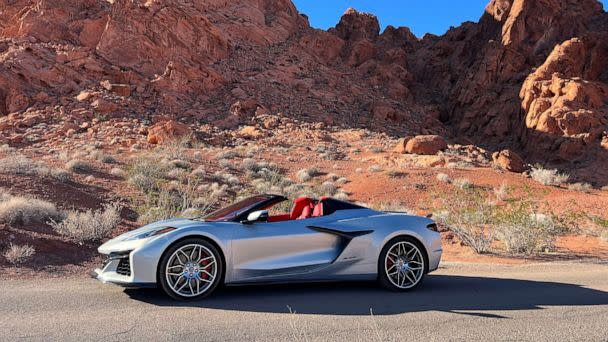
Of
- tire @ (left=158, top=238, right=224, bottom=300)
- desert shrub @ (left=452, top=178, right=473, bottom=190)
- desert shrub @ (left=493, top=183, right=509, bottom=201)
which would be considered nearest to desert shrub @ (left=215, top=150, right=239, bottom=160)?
desert shrub @ (left=452, top=178, right=473, bottom=190)

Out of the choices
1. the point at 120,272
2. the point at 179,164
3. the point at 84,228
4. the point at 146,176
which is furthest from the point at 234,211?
the point at 179,164

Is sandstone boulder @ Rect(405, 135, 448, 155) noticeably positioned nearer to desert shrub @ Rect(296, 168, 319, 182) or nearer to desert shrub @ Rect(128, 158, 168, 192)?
desert shrub @ Rect(296, 168, 319, 182)

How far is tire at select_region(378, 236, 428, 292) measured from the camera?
655cm

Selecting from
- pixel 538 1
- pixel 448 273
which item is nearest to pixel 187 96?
pixel 538 1

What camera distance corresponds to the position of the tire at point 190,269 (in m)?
5.70

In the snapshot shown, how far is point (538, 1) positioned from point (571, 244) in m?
→ 44.1

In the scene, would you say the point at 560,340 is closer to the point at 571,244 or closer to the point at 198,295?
the point at 198,295

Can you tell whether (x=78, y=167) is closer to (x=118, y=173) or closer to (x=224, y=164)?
(x=118, y=173)

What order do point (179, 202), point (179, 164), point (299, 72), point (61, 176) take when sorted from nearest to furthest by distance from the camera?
point (179, 202) < point (61, 176) < point (179, 164) < point (299, 72)

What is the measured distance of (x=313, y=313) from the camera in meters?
5.34

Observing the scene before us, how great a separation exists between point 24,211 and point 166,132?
78.5ft

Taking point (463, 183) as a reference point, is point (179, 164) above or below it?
above

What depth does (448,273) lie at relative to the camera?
27.5 feet

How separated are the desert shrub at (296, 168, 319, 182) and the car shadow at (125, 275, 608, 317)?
18.2m
